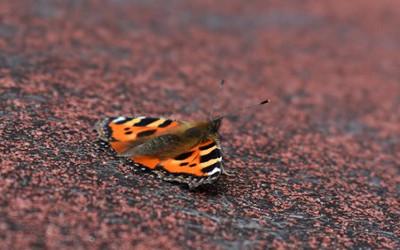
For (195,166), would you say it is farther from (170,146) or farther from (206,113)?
(206,113)

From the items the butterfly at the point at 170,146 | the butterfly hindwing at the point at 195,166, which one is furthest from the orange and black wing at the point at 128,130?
the butterfly hindwing at the point at 195,166

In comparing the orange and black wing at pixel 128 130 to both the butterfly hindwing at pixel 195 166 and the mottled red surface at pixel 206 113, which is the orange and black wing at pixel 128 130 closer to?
the mottled red surface at pixel 206 113

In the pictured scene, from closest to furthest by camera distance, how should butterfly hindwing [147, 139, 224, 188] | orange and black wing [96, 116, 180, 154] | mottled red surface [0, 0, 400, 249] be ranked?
1. mottled red surface [0, 0, 400, 249]
2. butterfly hindwing [147, 139, 224, 188]
3. orange and black wing [96, 116, 180, 154]

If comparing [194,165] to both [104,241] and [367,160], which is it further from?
[367,160]

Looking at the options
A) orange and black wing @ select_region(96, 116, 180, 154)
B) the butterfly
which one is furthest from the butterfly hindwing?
orange and black wing @ select_region(96, 116, 180, 154)

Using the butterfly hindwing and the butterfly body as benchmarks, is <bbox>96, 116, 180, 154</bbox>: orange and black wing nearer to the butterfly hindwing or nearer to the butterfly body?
the butterfly body

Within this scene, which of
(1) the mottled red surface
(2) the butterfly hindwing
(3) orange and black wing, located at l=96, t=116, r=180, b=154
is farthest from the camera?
(3) orange and black wing, located at l=96, t=116, r=180, b=154

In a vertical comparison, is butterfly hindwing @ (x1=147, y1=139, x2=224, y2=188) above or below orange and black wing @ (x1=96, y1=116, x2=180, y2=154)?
below

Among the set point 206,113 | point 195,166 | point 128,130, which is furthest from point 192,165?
point 206,113

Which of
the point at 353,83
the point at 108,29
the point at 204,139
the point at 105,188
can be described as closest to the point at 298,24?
the point at 353,83
